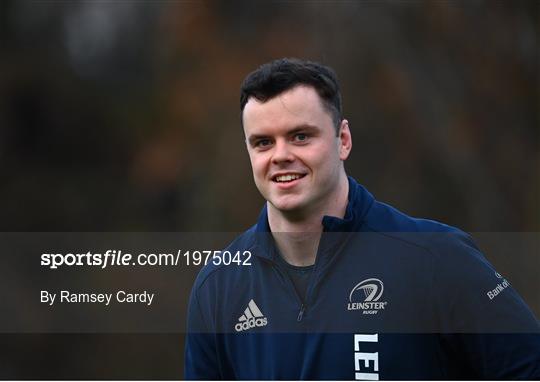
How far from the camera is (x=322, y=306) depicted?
3377 mm

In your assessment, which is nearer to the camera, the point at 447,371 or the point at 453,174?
the point at 447,371

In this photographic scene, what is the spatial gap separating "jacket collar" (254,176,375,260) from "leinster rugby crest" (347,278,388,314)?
181 mm

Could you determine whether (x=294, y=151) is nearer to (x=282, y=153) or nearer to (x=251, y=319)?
(x=282, y=153)

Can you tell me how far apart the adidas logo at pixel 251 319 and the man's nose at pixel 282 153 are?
0.56 meters

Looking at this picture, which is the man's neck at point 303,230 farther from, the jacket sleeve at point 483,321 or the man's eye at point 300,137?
the jacket sleeve at point 483,321

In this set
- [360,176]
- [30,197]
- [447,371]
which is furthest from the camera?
[30,197]

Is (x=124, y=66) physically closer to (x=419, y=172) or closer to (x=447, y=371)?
(x=419, y=172)

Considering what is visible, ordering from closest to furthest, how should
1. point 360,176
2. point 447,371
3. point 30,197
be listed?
point 447,371 < point 360,176 < point 30,197

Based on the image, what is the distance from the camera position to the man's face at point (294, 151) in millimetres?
3426

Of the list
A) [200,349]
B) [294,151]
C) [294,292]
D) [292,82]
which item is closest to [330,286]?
[294,292]

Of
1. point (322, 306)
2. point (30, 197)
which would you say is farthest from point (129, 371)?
point (322, 306)

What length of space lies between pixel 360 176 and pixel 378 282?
867 centimetres

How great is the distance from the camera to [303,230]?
11.4ft

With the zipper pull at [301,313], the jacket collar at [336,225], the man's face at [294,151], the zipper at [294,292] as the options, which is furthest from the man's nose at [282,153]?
the zipper pull at [301,313]
